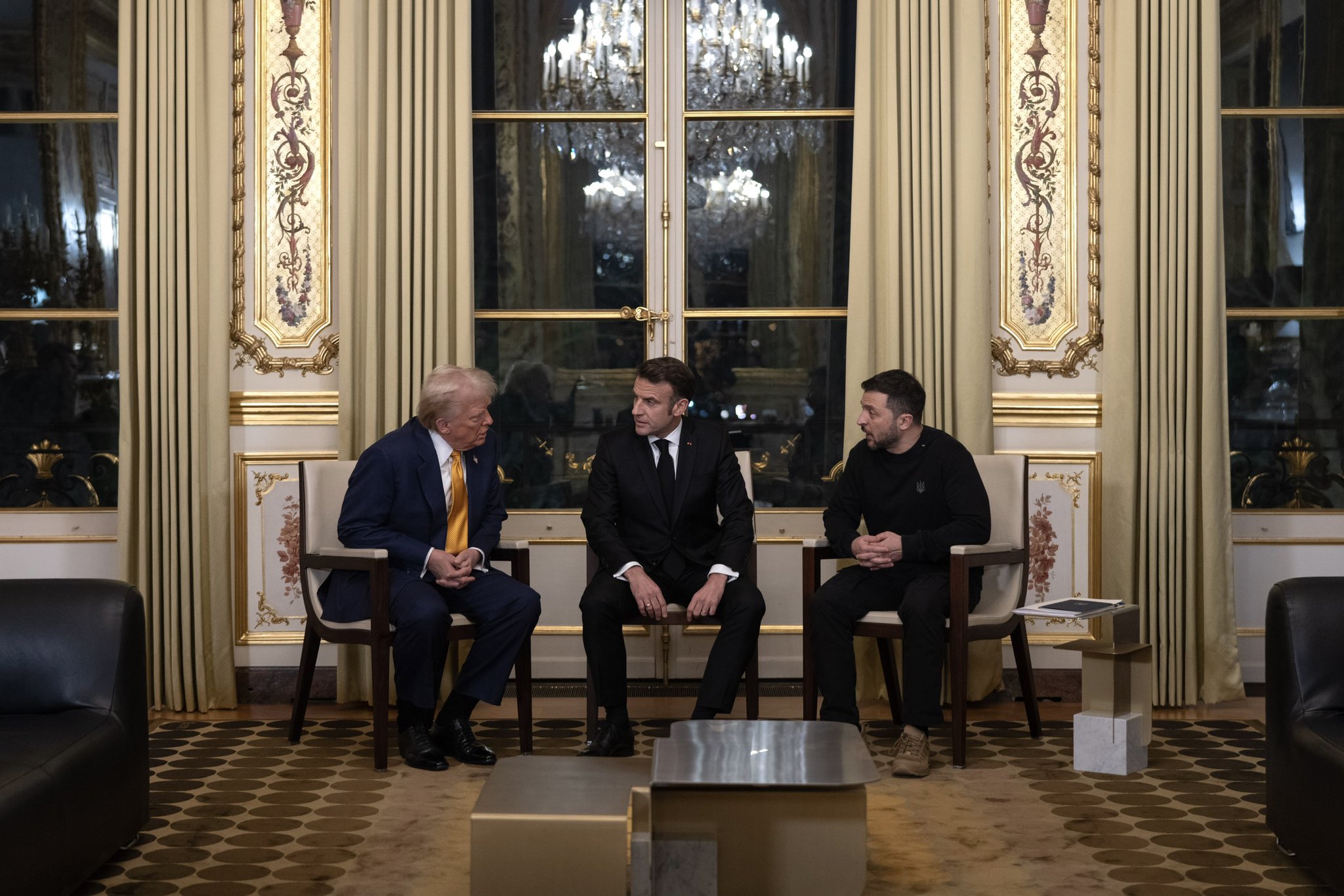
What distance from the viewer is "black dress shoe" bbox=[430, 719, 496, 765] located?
3.84 m

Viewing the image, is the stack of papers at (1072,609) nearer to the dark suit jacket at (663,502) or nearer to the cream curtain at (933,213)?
the cream curtain at (933,213)

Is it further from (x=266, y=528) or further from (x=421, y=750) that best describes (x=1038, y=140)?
(x=266, y=528)

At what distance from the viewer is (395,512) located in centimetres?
402

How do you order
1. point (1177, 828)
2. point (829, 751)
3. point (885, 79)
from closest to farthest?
point (829, 751) → point (1177, 828) → point (885, 79)

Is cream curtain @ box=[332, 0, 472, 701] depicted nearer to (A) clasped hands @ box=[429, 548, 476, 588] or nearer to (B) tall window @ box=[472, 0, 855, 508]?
(B) tall window @ box=[472, 0, 855, 508]

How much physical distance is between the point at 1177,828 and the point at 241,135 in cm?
383

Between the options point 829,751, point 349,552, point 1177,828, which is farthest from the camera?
point 349,552

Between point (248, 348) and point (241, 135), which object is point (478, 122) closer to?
point (241, 135)

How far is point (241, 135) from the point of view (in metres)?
4.74

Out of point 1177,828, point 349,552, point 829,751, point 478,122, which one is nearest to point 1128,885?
point 1177,828

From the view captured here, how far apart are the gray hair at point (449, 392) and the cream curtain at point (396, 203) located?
2.06 feet

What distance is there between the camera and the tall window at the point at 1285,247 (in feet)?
15.9

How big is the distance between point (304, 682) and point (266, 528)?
823 millimetres

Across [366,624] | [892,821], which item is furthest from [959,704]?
[366,624]
